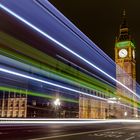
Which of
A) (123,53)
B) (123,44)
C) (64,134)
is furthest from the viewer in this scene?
(123,44)

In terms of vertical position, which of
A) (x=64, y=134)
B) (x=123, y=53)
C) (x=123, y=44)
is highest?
(x=123, y=44)

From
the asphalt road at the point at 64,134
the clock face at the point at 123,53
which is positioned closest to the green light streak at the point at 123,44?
the clock face at the point at 123,53

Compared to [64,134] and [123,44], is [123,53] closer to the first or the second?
[123,44]

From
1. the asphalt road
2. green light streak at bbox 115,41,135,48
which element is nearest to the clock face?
green light streak at bbox 115,41,135,48

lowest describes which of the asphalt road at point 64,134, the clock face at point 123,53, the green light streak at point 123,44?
the asphalt road at point 64,134

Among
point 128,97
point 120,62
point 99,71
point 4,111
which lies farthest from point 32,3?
point 120,62

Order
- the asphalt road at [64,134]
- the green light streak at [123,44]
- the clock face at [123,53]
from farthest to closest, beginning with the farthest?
1. the green light streak at [123,44]
2. the clock face at [123,53]
3. the asphalt road at [64,134]

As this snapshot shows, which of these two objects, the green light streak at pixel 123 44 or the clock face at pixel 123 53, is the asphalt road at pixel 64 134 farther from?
the green light streak at pixel 123 44

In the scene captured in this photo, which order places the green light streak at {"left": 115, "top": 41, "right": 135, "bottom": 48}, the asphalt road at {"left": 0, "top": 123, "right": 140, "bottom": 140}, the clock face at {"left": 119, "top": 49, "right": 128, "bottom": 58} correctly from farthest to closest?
the green light streak at {"left": 115, "top": 41, "right": 135, "bottom": 48} → the clock face at {"left": 119, "top": 49, "right": 128, "bottom": 58} → the asphalt road at {"left": 0, "top": 123, "right": 140, "bottom": 140}

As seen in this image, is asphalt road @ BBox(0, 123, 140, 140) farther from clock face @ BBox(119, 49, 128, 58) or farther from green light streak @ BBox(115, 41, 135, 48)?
green light streak @ BBox(115, 41, 135, 48)

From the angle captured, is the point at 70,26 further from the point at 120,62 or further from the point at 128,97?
the point at 120,62

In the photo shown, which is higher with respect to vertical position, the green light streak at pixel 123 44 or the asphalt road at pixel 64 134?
the green light streak at pixel 123 44

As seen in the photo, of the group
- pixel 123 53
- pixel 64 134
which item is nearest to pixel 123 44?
pixel 123 53

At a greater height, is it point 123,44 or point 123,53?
point 123,44
